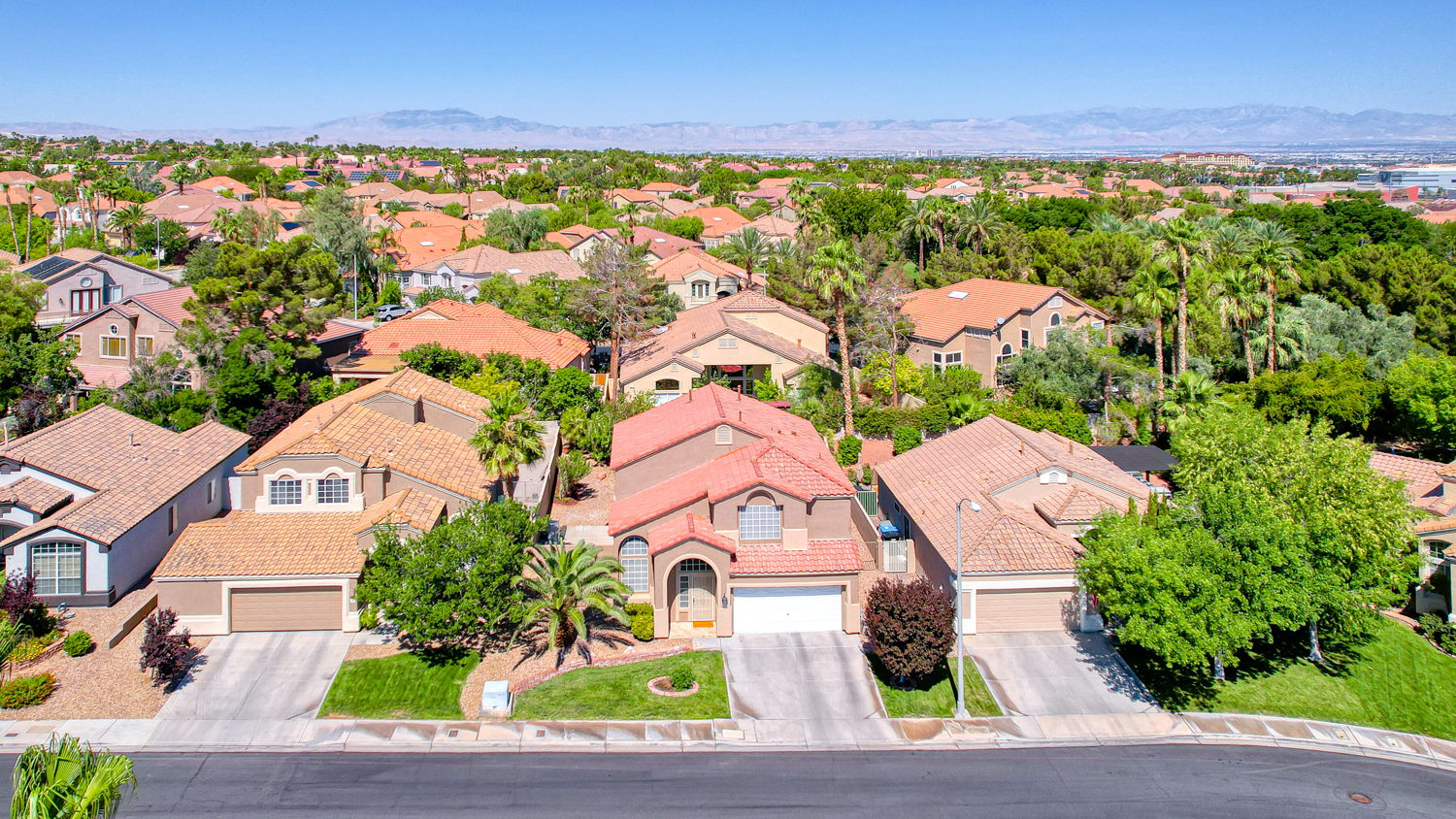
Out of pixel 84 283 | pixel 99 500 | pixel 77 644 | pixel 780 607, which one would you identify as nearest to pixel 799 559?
pixel 780 607

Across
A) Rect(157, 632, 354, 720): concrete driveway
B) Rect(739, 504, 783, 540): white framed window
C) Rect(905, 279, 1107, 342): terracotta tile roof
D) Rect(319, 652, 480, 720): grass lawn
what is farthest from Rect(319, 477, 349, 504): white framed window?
Rect(905, 279, 1107, 342): terracotta tile roof

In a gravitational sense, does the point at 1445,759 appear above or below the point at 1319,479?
below

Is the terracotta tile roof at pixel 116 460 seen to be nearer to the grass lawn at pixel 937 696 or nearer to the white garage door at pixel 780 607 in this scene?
the white garage door at pixel 780 607

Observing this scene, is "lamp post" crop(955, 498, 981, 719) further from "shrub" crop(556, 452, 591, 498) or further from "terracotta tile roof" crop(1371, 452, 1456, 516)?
"shrub" crop(556, 452, 591, 498)

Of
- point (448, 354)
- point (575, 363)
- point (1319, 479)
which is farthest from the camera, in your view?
point (575, 363)

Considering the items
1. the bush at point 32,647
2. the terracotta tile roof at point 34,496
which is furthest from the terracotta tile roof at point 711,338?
the bush at point 32,647

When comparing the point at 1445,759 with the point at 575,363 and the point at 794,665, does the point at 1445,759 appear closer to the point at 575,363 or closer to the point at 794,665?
the point at 794,665

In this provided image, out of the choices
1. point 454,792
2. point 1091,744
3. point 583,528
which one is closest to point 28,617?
point 454,792
